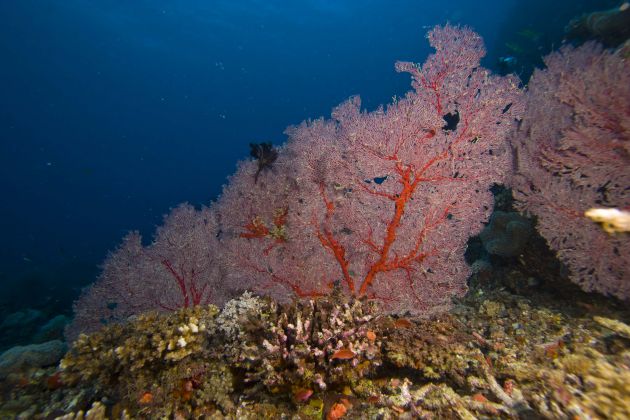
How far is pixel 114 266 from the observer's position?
5.57m

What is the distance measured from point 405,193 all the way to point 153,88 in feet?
319

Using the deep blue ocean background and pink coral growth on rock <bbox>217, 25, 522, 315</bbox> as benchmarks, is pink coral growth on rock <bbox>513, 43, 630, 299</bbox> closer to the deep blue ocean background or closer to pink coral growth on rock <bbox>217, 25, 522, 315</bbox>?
pink coral growth on rock <bbox>217, 25, 522, 315</bbox>

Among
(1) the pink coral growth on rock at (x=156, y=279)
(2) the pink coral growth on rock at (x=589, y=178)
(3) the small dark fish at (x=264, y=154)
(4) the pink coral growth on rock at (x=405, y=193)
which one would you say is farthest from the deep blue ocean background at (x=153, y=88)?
(3) the small dark fish at (x=264, y=154)

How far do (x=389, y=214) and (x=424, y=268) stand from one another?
90 centimetres

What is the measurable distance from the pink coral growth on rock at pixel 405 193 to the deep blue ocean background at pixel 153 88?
576 inches

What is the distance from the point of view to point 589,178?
425 centimetres

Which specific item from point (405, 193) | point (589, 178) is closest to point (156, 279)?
point (405, 193)

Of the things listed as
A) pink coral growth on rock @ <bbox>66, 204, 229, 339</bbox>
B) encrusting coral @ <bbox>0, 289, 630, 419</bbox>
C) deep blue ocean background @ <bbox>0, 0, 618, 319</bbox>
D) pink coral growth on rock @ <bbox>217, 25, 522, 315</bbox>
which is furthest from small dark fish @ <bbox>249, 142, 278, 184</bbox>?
deep blue ocean background @ <bbox>0, 0, 618, 319</bbox>

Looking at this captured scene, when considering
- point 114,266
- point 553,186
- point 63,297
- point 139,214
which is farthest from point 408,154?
point 139,214

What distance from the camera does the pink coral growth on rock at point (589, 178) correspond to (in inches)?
161

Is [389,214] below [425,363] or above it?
above

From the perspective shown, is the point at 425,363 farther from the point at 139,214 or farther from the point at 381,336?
the point at 139,214

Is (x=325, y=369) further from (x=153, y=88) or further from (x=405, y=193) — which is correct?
(x=153, y=88)

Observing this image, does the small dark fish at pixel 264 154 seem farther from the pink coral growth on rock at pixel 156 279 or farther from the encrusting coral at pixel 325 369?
the encrusting coral at pixel 325 369
